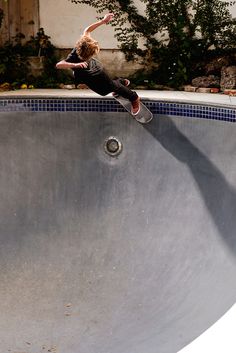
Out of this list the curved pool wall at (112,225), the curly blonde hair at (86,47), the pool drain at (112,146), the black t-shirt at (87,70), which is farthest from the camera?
the pool drain at (112,146)

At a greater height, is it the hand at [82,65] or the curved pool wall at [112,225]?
the hand at [82,65]

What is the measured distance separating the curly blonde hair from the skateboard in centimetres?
77

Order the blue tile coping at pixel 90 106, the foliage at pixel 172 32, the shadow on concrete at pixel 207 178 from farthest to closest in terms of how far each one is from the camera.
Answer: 1. the foliage at pixel 172 32
2. the blue tile coping at pixel 90 106
3. the shadow on concrete at pixel 207 178

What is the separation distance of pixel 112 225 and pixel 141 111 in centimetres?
112

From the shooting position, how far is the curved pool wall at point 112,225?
357 cm

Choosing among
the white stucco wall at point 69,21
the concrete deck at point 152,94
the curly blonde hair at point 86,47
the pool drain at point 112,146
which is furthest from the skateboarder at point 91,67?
the white stucco wall at point 69,21

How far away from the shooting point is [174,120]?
5340 mm

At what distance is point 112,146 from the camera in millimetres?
5305

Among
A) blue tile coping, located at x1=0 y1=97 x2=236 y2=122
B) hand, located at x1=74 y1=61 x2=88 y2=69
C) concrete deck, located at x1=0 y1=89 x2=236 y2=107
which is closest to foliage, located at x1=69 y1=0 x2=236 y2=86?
concrete deck, located at x1=0 y1=89 x2=236 y2=107

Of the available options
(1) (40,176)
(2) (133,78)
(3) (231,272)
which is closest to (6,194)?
(1) (40,176)

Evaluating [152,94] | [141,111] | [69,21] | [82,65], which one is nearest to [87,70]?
[82,65]

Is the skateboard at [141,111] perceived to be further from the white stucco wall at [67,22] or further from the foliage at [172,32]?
the white stucco wall at [67,22]

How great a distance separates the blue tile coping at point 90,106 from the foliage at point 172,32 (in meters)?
2.54

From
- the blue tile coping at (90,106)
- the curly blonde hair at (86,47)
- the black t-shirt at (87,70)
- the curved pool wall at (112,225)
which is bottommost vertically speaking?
the curved pool wall at (112,225)
